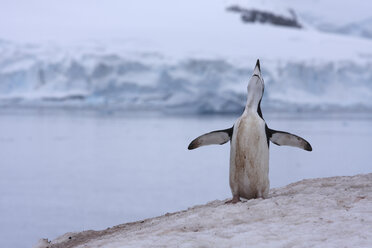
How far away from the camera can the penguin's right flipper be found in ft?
14.8

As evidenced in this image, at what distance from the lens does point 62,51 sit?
31.7 meters

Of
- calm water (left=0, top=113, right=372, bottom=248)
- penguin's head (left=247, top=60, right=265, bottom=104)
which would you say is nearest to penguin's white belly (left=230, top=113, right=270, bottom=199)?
penguin's head (left=247, top=60, right=265, bottom=104)

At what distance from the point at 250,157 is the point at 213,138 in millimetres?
419

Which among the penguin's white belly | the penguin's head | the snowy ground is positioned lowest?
the snowy ground

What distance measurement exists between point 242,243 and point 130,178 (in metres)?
9.86

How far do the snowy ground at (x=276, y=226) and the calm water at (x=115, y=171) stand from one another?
151 inches

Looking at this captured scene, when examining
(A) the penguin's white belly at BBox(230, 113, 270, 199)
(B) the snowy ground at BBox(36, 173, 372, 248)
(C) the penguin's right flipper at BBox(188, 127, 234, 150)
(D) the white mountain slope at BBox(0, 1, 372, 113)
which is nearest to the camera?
(B) the snowy ground at BBox(36, 173, 372, 248)

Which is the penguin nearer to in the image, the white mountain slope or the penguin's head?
the penguin's head

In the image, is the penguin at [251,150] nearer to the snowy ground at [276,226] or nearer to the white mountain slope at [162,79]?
the snowy ground at [276,226]

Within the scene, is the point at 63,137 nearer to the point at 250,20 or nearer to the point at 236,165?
the point at 236,165

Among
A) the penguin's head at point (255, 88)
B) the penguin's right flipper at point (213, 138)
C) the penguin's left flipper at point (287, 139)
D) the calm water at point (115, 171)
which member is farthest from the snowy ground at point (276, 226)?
the calm water at point (115, 171)

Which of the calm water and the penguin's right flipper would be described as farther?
the calm water

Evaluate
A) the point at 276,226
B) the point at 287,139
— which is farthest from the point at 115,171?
the point at 276,226

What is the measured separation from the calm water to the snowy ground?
151 inches
